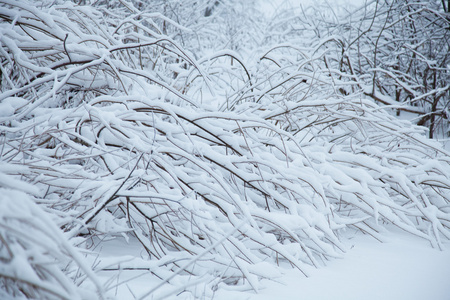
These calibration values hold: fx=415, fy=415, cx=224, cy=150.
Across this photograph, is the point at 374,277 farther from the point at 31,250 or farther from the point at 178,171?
the point at 31,250

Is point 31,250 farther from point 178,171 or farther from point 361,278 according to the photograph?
point 361,278

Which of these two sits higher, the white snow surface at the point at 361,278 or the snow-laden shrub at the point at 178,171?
the snow-laden shrub at the point at 178,171

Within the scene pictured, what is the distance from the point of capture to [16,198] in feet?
2.33

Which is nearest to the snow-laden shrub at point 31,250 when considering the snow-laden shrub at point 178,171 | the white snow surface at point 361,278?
the snow-laden shrub at point 178,171

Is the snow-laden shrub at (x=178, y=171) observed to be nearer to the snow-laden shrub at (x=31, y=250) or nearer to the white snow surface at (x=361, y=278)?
the white snow surface at (x=361, y=278)

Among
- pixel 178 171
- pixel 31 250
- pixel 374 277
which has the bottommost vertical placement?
pixel 374 277

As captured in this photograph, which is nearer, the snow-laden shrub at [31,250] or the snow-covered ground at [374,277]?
the snow-laden shrub at [31,250]

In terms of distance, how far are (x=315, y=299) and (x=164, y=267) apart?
1.65ft

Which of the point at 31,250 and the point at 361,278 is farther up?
the point at 31,250

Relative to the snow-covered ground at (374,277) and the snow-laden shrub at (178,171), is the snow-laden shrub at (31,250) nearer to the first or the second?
the snow-laden shrub at (178,171)

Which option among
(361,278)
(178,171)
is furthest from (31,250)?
(361,278)

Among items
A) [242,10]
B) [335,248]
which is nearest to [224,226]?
[335,248]

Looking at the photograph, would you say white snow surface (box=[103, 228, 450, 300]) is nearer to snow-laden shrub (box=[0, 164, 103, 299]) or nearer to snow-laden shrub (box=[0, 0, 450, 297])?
snow-laden shrub (box=[0, 0, 450, 297])

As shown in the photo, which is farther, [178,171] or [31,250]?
[178,171]
